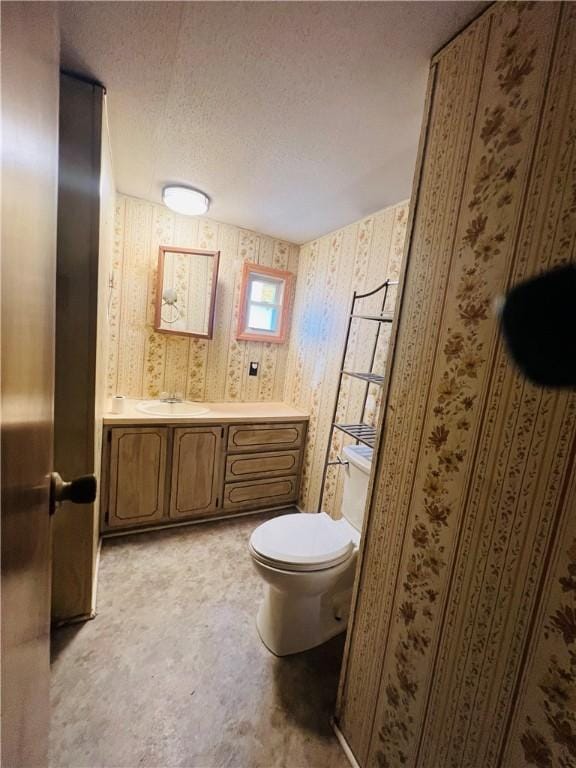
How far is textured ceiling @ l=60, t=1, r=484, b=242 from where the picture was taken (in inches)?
33.5

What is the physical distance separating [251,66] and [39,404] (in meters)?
1.20

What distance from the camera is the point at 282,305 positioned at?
2.69m

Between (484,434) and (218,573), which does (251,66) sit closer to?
(484,434)

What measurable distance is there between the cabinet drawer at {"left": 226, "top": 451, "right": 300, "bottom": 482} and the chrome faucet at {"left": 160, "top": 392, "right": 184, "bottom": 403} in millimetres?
616

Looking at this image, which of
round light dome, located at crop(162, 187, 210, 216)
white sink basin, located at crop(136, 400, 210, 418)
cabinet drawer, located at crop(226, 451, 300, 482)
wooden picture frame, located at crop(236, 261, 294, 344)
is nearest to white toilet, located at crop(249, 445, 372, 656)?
cabinet drawer, located at crop(226, 451, 300, 482)

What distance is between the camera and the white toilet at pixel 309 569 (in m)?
1.30

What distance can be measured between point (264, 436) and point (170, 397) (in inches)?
31.0

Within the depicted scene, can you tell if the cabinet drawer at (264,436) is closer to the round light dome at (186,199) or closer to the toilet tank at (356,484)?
the toilet tank at (356,484)

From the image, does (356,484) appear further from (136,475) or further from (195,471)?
(136,475)

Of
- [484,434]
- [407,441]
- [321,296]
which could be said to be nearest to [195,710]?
[407,441]

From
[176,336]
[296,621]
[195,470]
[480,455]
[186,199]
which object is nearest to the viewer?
[480,455]

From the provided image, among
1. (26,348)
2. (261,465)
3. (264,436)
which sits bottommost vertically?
(261,465)

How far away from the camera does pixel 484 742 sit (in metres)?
0.66

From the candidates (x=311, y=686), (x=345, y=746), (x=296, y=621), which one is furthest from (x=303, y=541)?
(x=345, y=746)
